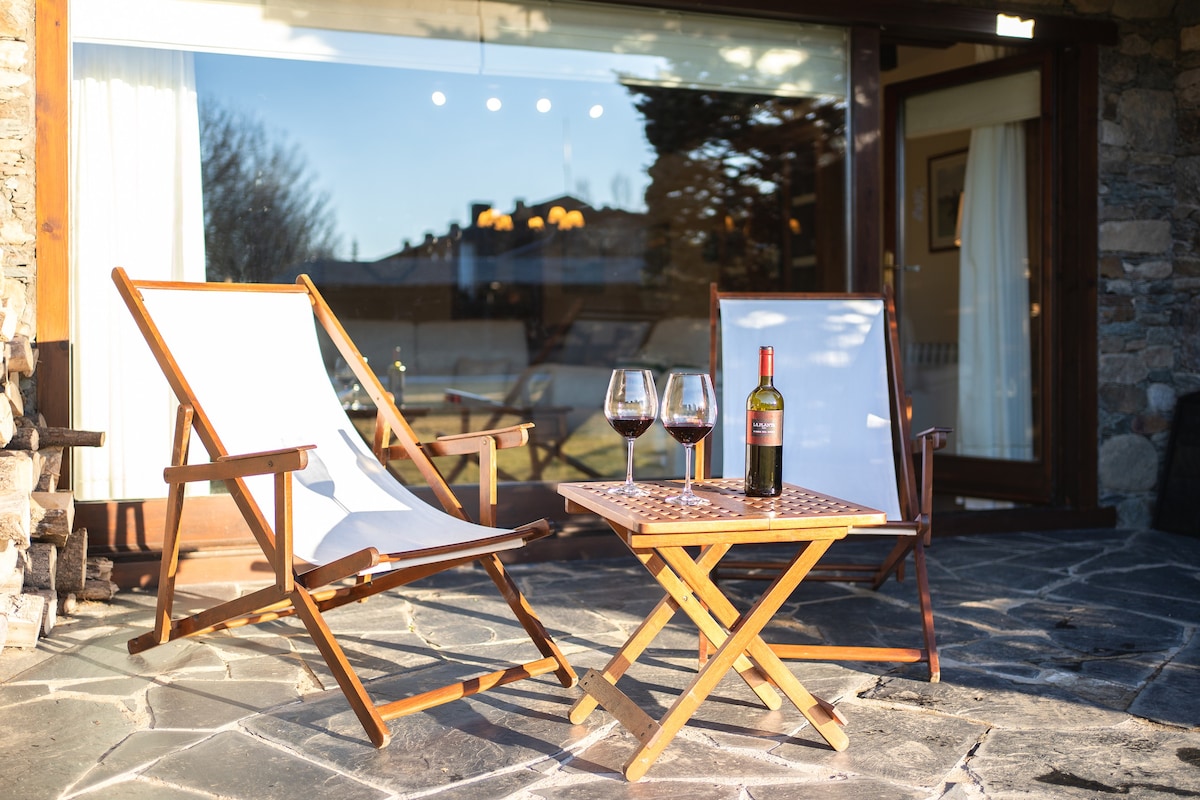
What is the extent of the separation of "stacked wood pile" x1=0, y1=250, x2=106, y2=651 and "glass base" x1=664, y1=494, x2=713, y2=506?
168cm

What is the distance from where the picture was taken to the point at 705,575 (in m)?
1.98

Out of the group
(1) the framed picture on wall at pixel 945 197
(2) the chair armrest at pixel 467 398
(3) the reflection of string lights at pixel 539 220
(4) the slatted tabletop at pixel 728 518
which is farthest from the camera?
(3) the reflection of string lights at pixel 539 220

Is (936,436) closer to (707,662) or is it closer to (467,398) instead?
(707,662)

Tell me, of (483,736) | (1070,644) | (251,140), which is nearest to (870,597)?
(1070,644)

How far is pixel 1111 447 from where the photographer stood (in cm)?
448

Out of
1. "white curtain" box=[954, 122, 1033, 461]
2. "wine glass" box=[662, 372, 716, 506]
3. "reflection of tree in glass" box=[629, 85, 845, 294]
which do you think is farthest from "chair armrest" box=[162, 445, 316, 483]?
"reflection of tree in glass" box=[629, 85, 845, 294]

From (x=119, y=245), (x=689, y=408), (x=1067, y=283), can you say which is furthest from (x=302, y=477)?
(x=1067, y=283)

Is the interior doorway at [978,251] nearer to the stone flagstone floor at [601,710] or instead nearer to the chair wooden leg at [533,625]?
the stone flagstone floor at [601,710]

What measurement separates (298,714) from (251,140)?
3.00 meters

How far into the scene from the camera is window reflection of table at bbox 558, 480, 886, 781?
180 cm

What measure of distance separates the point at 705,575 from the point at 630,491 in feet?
0.79

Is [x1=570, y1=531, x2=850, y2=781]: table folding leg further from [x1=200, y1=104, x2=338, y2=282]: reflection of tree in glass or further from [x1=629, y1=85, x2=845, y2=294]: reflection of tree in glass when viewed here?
[x1=629, y1=85, x2=845, y2=294]: reflection of tree in glass

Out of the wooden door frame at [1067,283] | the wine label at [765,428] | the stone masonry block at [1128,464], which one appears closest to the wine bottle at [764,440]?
the wine label at [765,428]

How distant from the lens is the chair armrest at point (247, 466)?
201cm
